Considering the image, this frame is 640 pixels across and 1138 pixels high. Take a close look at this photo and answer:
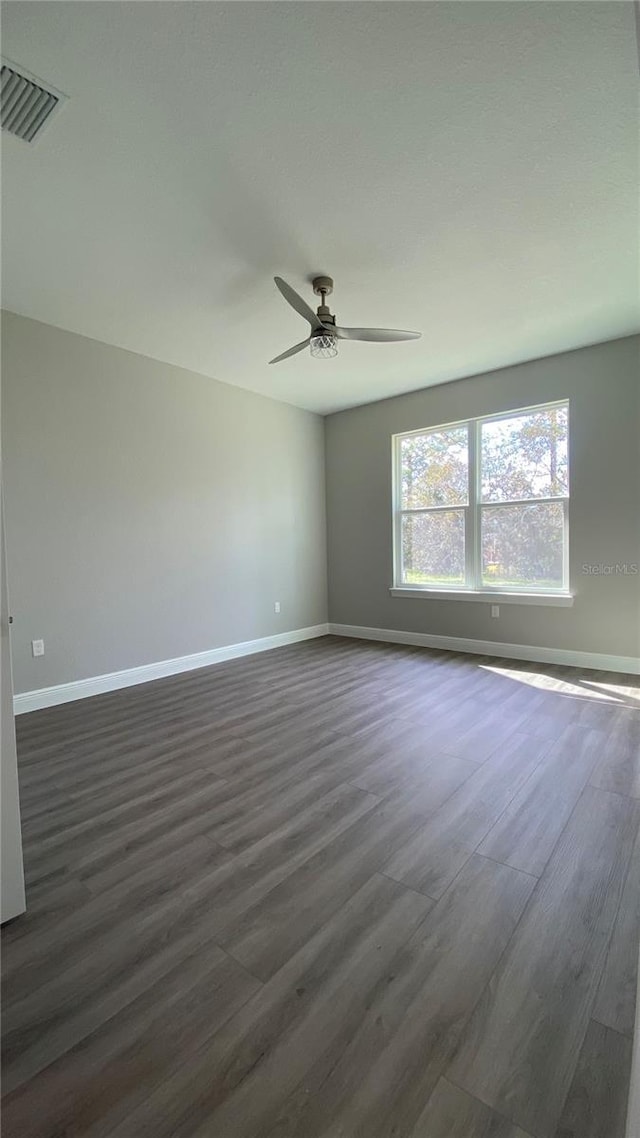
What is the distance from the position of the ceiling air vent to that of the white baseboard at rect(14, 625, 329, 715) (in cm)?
318

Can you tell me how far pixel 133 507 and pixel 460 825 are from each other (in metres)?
3.43

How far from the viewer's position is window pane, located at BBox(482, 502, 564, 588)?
415 centimetres

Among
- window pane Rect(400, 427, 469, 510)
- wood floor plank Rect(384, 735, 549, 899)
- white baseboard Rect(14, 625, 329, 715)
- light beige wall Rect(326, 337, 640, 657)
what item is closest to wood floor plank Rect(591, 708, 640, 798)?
wood floor plank Rect(384, 735, 549, 899)

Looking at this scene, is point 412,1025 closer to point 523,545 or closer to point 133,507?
point 133,507

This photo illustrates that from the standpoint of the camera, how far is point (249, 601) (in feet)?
16.1

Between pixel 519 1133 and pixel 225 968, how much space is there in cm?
75

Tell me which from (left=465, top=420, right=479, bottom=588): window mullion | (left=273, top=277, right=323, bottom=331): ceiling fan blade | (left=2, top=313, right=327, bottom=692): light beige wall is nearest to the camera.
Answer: (left=273, top=277, right=323, bottom=331): ceiling fan blade

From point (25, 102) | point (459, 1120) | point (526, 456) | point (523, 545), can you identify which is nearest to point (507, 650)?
point (523, 545)

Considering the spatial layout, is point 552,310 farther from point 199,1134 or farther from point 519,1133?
point 199,1134

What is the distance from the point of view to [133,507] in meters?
3.89

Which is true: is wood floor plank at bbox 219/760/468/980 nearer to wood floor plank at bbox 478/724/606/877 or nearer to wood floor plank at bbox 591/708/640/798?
wood floor plank at bbox 478/724/606/877

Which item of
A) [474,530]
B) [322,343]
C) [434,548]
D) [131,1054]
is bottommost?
[131,1054]

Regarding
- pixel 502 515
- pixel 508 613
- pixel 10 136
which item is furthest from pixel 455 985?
pixel 502 515

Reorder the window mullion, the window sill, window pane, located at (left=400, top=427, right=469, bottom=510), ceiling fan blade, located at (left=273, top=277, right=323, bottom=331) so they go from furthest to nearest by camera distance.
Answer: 1. window pane, located at (left=400, top=427, right=469, bottom=510)
2. the window mullion
3. the window sill
4. ceiling fan blade, located at (left=273, top=277, right=323, bottom=331)
